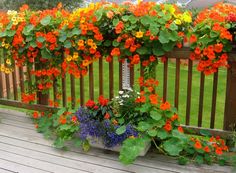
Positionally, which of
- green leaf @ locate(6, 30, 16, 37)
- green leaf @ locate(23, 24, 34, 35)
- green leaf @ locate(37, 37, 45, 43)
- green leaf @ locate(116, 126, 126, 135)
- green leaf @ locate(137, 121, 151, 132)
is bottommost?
green leaf @ locate(116, 126, 126, 135)

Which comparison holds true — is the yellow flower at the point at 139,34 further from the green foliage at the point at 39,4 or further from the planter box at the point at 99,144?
the green foliage at the point at 39,4

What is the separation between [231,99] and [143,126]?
78 cm

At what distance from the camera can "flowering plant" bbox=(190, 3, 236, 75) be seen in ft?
8.06

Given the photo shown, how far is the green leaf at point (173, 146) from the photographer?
2.55 meters

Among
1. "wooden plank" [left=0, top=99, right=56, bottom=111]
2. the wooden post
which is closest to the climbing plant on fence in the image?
the wooden post

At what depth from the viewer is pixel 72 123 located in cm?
295

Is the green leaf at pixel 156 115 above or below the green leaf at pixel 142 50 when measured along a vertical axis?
below

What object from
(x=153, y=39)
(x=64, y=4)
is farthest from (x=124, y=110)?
(x=64, y=4)

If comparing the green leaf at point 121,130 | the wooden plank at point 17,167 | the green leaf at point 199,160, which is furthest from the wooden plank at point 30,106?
the green leaf at point 199,160

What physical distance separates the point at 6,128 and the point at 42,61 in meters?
0.77

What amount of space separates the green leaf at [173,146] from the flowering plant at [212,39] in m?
0.59

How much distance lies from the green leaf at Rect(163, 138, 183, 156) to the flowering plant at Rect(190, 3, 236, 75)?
1.94ft

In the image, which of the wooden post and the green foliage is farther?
the green foliage

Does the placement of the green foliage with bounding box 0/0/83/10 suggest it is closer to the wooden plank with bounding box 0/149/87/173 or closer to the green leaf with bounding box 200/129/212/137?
the wooden plank with bounding box 0/149/87/173
